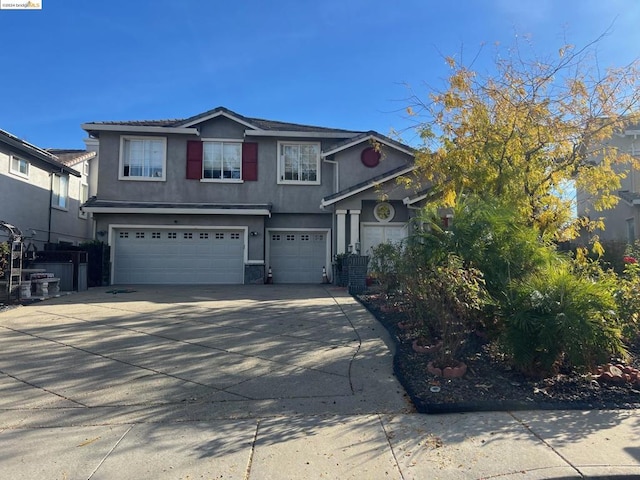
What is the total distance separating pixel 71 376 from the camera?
18.2ft

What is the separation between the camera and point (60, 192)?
765 inches

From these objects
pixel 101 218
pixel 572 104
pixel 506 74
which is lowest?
pixel 101 218

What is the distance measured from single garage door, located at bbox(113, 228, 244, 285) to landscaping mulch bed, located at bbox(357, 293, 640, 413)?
471 inches

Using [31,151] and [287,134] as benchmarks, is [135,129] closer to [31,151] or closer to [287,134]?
[31,151]

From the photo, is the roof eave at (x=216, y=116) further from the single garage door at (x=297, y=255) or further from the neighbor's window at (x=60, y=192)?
the neighbor's window at (x=60, y=192)

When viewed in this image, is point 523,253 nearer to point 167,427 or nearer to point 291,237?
point 167,427

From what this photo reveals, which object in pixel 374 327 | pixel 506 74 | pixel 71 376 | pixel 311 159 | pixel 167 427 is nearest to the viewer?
pixel 167 427

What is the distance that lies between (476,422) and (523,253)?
2.98m

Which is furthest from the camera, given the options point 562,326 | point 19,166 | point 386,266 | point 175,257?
point 175,257

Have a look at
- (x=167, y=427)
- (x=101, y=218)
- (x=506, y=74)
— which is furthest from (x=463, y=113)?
(x=101, y=218)

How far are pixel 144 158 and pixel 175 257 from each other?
13.5ft

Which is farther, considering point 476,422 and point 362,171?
point 362,171

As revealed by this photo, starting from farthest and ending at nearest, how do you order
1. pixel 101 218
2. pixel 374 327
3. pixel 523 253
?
pixel 101 218
pixel 374 327
pixel 523 253

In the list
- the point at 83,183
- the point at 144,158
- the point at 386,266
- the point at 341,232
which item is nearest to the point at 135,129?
the point at 144,158
